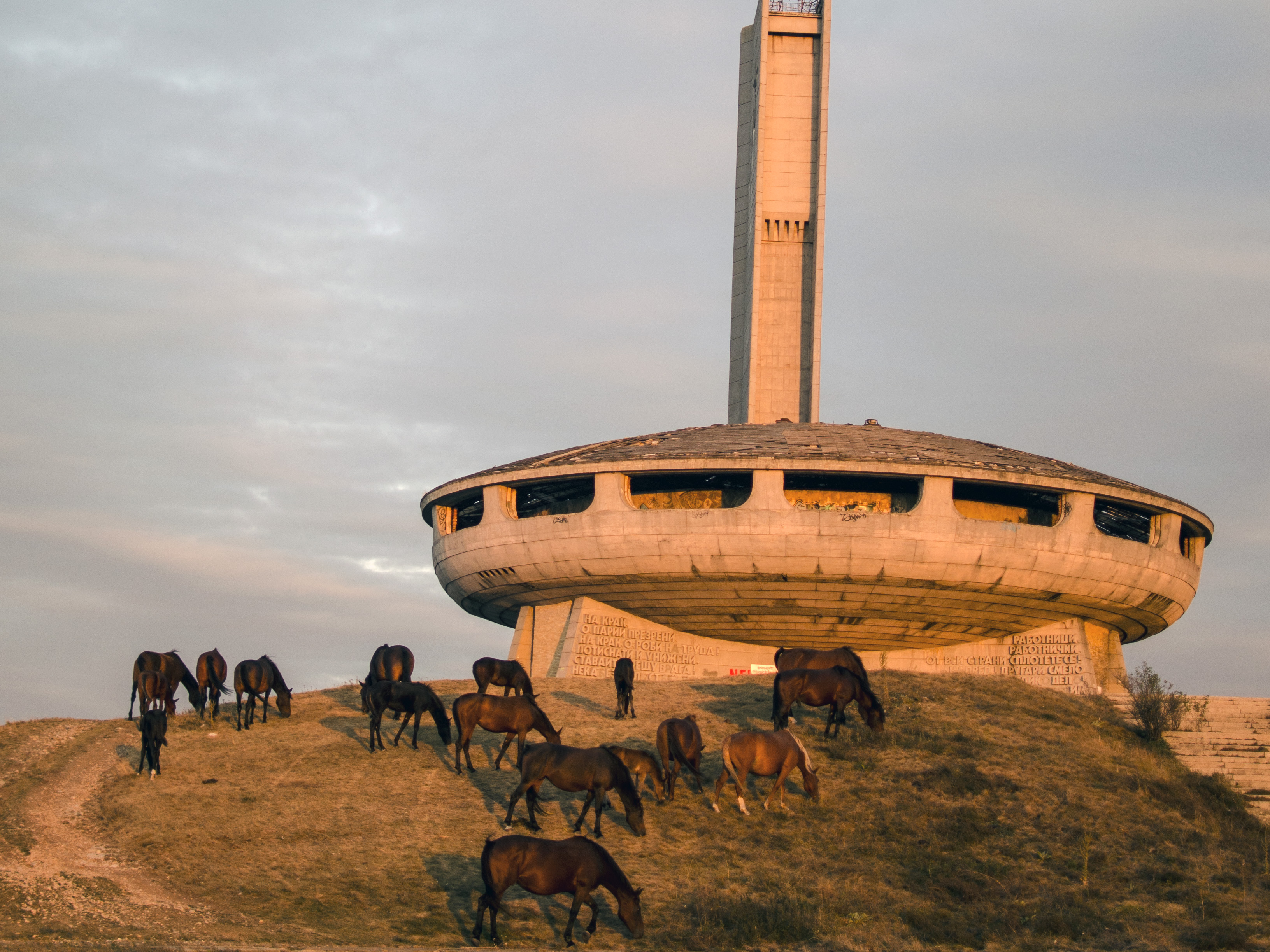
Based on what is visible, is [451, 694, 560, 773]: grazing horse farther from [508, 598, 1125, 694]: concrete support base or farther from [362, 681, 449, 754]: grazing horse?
[508, 598, 1125, 694]: concrete support base

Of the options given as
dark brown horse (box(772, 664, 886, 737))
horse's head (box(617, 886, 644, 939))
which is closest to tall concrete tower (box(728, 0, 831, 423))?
dark brown horse (box(772, 664, 886, 737))

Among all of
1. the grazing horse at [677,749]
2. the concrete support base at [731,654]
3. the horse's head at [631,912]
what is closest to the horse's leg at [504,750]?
the grazing horse at [677,749]

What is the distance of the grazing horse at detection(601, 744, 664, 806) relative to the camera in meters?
22.1

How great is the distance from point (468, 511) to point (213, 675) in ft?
59.2

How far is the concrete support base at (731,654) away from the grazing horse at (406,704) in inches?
553

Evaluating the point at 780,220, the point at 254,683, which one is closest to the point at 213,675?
the point at 254,683

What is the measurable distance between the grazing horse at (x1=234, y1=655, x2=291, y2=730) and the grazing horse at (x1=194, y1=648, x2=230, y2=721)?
379 mm

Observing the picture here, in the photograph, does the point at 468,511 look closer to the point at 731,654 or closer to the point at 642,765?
the point at 731,654

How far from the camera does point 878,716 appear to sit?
26.2 metres

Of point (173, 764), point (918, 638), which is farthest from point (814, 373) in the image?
point (173, 764)

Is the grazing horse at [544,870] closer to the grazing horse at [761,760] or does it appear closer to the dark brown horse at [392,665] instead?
the grazing horse at [761,760]

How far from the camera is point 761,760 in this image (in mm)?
22031

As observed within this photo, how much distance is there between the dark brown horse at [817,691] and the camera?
2511 cm

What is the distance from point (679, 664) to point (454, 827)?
20043 mm
